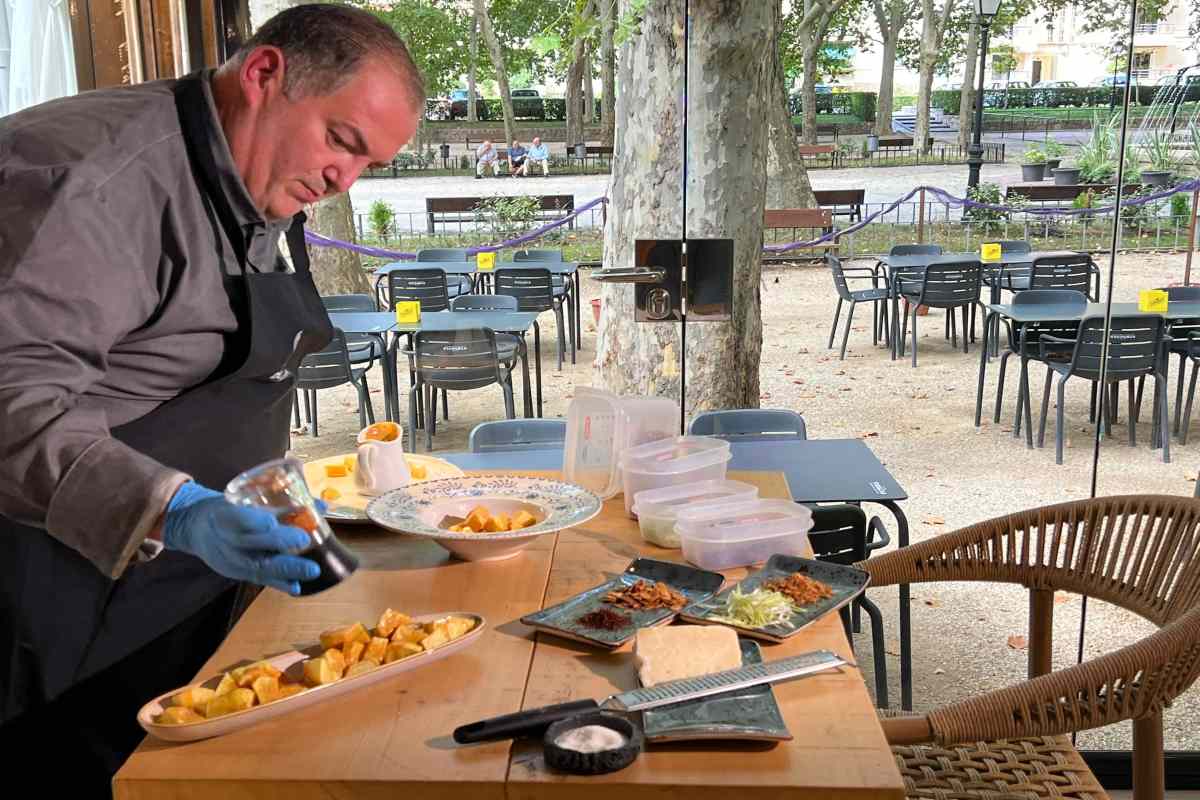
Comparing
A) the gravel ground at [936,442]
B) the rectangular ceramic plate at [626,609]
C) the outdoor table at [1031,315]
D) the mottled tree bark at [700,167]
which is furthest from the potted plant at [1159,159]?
the rectangular ceramic plate at [626,609]

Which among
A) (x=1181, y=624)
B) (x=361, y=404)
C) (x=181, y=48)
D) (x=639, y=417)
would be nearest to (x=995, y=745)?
(x=1181, y=624)

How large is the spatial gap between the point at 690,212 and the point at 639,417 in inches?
50.8

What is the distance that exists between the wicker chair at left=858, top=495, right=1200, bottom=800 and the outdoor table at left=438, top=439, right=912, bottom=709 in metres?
0.41

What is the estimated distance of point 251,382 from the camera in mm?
1850

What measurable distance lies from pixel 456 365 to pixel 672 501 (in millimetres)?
1620

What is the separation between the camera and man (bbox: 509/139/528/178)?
331 centimetres

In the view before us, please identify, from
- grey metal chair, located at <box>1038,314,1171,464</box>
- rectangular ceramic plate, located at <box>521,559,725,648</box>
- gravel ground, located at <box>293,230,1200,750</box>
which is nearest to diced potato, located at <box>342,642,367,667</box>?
rectangular ceramic plate, located at <box>521,559,725,648</box>

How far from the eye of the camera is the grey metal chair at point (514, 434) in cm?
313

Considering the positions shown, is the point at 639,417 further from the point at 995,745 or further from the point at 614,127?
the point at 614,127

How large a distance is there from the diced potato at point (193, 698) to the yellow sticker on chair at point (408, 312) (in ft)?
7.10

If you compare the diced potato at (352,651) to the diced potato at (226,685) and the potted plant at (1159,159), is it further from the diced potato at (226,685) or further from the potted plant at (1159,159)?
the potted plant at (1159,159)

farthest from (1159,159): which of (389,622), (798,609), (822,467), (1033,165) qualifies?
(389,622)

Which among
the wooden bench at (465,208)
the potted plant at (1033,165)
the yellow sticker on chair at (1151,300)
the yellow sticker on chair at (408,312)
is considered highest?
the potted plant at (1033,165)

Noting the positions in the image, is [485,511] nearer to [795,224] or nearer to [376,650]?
[376,650]
